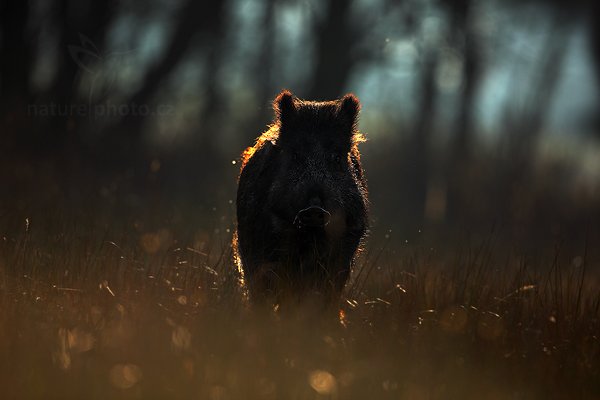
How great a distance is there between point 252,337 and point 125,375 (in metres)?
0.89

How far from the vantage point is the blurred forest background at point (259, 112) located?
35.0 feet

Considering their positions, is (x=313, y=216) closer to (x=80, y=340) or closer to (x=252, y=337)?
(x=252, y=337)

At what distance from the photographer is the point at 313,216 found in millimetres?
4980

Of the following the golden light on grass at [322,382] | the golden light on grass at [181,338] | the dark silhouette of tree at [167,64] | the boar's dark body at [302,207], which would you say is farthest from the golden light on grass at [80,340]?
the dark silhouette of tree at [167,64]

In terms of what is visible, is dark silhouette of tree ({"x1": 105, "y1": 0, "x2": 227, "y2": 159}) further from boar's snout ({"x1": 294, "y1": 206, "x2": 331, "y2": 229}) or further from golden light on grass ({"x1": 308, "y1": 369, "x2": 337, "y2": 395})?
golden light on grass ({"x1": 308, "y1": 369, "x2": 337, "y2": 395})

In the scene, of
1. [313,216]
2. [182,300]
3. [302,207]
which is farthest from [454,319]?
[182,300]

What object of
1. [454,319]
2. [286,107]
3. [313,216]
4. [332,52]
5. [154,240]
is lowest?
[154,240]

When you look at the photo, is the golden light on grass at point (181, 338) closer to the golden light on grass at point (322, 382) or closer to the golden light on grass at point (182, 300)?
the golden light on grass at point (182, 300)

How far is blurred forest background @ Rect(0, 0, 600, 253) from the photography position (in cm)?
1067

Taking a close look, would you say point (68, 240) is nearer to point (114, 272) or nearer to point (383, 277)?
point (114, 272)

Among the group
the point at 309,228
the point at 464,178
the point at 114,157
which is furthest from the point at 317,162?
the point at 464,178

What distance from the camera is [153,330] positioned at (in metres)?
4.04

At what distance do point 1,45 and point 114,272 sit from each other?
920cm

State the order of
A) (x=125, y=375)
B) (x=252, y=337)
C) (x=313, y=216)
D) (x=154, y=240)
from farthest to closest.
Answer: (x=154, y=240), (x=313, y=216), (x=252, y=337), (x=125, y=375)
